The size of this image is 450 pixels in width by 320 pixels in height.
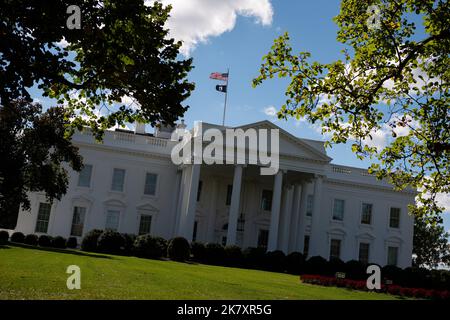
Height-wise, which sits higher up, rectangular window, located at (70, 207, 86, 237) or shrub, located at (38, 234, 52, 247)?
rectangular window, located at (70, 207, 86, 237)

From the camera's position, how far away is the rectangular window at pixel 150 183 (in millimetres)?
40750

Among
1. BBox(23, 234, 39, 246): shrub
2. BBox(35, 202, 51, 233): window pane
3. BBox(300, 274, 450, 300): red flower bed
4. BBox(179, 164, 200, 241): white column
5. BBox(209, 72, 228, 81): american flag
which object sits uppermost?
BBox(209, 72, 228, 81): american flag

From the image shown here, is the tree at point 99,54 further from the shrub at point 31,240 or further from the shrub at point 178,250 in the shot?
the shrub at point 31,240

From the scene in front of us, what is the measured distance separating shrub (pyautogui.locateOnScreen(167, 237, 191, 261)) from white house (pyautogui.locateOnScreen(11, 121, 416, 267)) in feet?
11.3

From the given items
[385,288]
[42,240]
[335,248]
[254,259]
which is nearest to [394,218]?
[335,248]

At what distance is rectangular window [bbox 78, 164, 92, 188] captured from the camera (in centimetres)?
3912

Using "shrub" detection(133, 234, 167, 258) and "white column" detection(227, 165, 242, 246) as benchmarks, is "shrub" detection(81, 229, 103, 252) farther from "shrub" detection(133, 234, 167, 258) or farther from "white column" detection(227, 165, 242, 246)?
"white column" detection(227, 165, 242, 246)

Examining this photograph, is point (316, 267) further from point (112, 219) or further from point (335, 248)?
point (112, 219)

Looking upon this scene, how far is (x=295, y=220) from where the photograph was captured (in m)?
40.2

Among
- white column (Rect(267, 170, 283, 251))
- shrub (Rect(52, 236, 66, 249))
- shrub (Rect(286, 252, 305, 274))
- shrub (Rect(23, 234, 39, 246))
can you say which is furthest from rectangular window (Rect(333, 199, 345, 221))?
shrub (Rect(23, 234, 39, 246))

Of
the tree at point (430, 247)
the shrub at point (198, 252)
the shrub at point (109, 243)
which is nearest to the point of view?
the shrub at point (109, 243)

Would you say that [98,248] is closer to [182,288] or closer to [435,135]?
[182,288]

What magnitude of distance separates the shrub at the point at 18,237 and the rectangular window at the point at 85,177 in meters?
6.30

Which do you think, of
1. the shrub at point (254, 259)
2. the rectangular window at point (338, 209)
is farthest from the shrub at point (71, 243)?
the rectangular window at point (338, 209)
